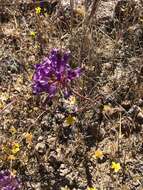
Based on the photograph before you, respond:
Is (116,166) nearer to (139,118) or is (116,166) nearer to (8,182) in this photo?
(139,118)

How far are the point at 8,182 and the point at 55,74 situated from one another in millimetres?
795

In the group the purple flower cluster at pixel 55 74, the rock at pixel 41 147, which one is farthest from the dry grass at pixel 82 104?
the purple flower cluster at pixel 55 74

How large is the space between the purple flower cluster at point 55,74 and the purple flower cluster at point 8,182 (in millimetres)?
657

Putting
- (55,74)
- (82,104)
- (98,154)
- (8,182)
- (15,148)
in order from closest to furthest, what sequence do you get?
(55,74) < (8,182) < (98,154) < (15,148) < (82,104)

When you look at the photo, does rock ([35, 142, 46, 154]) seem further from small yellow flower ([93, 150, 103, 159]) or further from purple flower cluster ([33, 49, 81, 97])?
purple flower cluster ([33, 49, 81, 97])

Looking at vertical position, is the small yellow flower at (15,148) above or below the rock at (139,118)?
below

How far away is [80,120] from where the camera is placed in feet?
11.2

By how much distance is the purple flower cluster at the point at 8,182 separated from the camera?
2990mm

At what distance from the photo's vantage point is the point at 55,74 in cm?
286

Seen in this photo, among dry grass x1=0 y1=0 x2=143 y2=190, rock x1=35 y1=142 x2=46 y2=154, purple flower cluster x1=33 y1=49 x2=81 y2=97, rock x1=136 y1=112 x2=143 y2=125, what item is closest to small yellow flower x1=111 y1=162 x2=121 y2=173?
dry grass x1=0 y1=0 x2=143 y2=190

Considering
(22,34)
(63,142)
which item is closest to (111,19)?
(22,34)

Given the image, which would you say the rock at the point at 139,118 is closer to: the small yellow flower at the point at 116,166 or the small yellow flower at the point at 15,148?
Result: the small yellow flower at the point at 116,166

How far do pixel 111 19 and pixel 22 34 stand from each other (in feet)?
2.61

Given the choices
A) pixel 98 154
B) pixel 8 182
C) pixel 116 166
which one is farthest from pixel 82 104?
pixel 8 182
